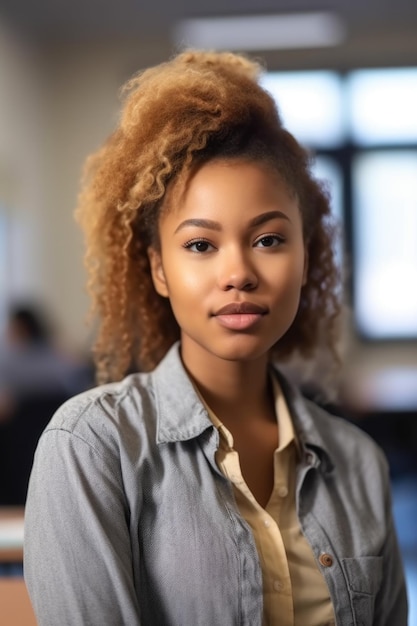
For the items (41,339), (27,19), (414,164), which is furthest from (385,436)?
(27,19)

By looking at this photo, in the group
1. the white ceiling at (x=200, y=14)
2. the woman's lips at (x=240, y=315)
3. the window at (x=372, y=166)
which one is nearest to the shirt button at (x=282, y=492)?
the woman's lips at (x=240, y=315)

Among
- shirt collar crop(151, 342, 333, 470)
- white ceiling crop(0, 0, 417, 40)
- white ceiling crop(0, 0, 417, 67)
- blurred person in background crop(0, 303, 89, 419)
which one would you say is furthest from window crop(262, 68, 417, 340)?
shirt collar crop(151, 342, 333, 470)

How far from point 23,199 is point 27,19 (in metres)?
1.24

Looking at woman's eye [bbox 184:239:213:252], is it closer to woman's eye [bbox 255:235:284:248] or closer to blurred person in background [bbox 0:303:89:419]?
woman's eye [bbox 255:235:284:248]

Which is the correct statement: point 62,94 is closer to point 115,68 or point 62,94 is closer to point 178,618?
point 115,68

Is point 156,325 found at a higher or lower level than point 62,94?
lower

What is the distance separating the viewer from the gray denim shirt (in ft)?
3.41

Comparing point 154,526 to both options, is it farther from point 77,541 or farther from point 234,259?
point 234,259

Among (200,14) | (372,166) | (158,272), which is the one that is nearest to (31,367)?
(200,14)

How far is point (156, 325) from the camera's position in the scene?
55.6 inches

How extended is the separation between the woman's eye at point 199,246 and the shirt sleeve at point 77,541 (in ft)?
0.94

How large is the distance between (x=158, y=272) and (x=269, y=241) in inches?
7.6

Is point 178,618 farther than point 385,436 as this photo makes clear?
No

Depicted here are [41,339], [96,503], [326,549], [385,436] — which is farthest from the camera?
[41,339]
